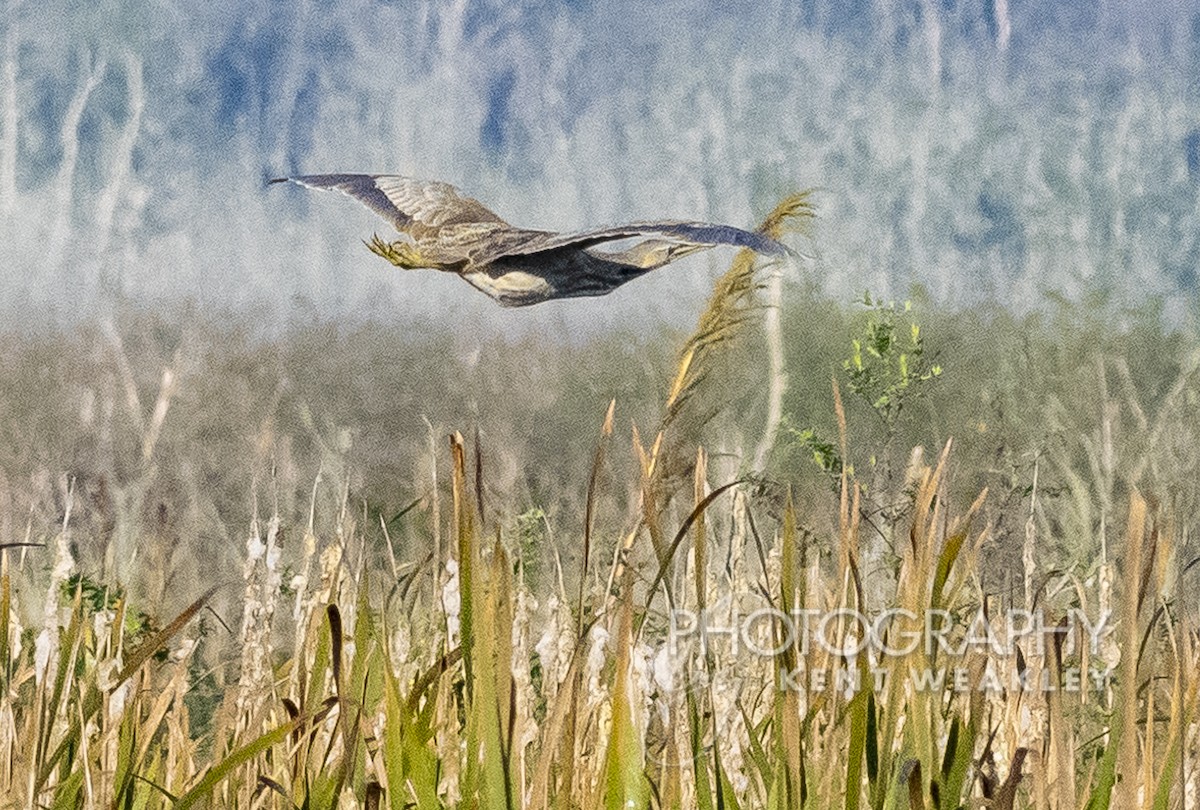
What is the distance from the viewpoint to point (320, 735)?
145 centimetres

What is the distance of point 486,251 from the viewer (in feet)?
12.0

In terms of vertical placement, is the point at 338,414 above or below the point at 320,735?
above

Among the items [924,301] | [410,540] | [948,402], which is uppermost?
[924,301]

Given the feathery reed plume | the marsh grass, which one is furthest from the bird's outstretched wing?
the marsh grass

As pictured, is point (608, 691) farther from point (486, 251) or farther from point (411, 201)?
point (411, 201)

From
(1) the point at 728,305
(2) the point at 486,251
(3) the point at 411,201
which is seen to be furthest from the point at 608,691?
(3) the point at 411,201

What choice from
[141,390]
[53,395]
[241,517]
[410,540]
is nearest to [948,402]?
[410,540]

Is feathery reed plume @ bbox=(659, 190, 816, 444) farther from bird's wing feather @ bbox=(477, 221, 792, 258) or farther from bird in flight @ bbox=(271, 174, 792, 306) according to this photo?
bird in flight @ bbox=(271, 174, 792, 306)

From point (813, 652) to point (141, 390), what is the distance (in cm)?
354

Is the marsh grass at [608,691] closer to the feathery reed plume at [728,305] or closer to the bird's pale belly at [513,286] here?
the feathery reed plume at [728,305]

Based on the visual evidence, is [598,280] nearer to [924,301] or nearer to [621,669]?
[924,301]

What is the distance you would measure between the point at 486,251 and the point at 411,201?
499 millimetres

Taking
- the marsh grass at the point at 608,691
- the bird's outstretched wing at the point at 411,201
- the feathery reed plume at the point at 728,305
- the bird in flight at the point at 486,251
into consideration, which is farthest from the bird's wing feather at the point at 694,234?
the bird's outstretched wing at the point at 411,201

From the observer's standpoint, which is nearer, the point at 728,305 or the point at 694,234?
the point at 728,305
